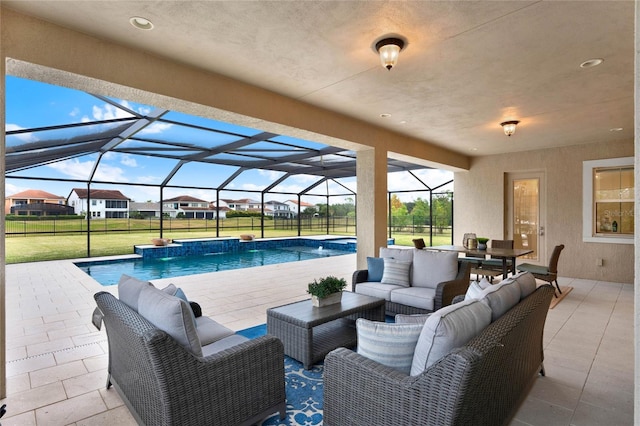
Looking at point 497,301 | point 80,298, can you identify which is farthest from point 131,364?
point 80,298

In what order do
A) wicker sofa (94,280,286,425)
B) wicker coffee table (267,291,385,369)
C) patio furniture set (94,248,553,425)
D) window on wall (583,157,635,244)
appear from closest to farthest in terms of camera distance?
patio furniture set (94,248,553,425), wicker sofa (94,280,286,425), wicker coffee table (267,291,385,369), window on wall (583,157,635,244)

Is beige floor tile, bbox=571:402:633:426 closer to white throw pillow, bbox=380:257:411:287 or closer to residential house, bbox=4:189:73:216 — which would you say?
white throw pillow, bbox=380:257:411:287

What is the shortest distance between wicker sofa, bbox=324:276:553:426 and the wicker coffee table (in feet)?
3.04

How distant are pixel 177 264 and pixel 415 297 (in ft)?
25.4

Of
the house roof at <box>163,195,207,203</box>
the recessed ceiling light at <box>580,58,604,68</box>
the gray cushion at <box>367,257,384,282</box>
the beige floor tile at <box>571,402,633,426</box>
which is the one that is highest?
the recessed ceiling light at <box>580,58,604,68</box>

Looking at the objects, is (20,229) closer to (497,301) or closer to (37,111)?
(37,111)

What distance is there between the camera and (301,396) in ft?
8.08

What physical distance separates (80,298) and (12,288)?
1.66 metres

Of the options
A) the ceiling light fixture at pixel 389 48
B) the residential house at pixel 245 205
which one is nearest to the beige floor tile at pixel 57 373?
the ceiling light fixture at pixel 389 48

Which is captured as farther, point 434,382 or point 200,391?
point 200,391

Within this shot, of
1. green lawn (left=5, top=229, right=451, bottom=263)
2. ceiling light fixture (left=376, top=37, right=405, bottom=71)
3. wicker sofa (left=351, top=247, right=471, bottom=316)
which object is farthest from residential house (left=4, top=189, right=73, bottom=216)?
ceiling light fixture (left=376, top=37, right=405, bottom=71)

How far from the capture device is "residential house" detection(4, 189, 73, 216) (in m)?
10.6

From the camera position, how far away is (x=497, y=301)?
2.09 meters

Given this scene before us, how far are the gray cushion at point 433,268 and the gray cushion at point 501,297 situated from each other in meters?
1.82
